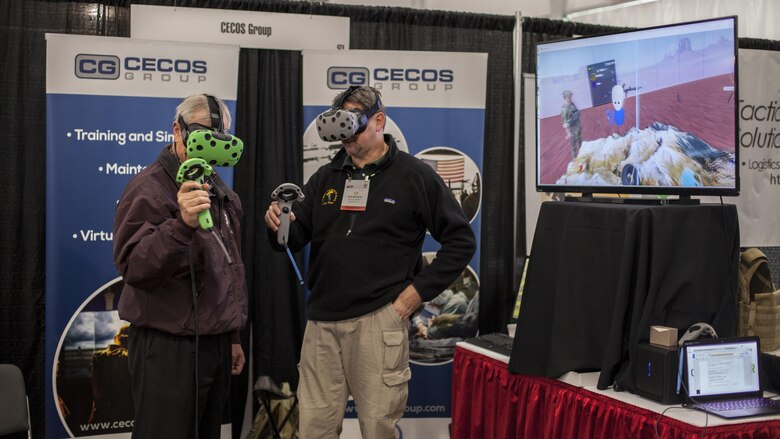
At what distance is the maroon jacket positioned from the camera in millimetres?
2193

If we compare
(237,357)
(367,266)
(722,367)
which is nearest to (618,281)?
(722,367)

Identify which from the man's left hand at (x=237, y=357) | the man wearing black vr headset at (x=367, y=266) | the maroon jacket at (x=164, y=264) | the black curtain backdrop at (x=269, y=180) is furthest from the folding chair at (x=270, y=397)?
the maroon jacket at (x=164, y=264)

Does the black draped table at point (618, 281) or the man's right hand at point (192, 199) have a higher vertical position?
the man's right hand at point (192, 199)

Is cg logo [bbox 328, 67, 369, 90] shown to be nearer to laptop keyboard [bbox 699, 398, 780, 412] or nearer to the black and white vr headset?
the black and white vr headset

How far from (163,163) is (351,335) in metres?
0.97

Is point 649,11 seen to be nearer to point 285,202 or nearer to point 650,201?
point 650,201

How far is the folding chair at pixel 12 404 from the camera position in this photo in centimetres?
258

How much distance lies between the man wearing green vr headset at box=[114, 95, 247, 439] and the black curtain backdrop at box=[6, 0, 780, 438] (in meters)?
1.72

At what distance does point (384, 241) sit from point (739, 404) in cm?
134

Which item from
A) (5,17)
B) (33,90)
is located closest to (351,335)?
(33,90)

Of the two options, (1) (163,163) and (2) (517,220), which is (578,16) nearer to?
(2) (517,220)

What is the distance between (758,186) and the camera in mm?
4785

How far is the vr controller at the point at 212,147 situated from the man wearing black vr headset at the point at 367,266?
68 cm

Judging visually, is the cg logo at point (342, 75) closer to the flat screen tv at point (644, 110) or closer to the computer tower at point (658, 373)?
the flat screen tv at point (644, 110)
